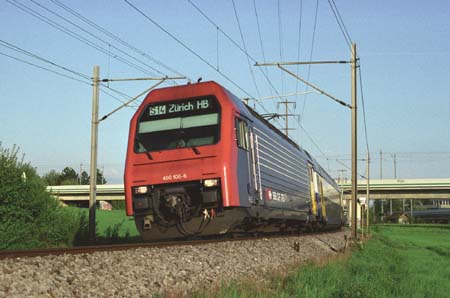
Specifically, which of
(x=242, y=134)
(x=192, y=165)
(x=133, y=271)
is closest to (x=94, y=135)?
(x=242, y=134)

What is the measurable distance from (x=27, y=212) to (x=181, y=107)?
6536 mm

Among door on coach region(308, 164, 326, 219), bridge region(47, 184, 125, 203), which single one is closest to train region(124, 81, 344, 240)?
door on coach region(308, 164, 326, 219)

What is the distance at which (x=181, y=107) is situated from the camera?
14.2m

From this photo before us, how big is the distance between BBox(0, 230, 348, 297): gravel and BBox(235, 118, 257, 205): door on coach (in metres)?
1.53

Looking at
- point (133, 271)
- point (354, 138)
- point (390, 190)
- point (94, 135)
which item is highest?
point (354, 138)

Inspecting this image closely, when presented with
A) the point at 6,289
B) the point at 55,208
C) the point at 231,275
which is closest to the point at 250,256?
the point at 231,275

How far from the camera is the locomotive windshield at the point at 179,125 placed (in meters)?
13.8

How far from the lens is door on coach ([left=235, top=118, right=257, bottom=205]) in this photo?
13695 millimetres

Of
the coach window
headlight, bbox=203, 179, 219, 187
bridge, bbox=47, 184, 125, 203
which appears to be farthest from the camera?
bridge, bbox=47, 184, 125, 203

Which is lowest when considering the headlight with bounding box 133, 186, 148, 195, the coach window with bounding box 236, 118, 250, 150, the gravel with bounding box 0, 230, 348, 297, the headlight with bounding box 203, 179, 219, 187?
the gravel with bounding box 0, 230, 348, 297

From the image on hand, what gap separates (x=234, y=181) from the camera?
13109mm

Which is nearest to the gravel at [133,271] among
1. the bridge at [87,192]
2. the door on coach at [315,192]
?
the door on coach at [315,192]

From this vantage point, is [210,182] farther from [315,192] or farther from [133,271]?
[315,192]

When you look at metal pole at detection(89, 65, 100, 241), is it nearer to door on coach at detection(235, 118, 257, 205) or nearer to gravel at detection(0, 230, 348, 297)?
door on coach at detection(235, 118, 257, 205)
